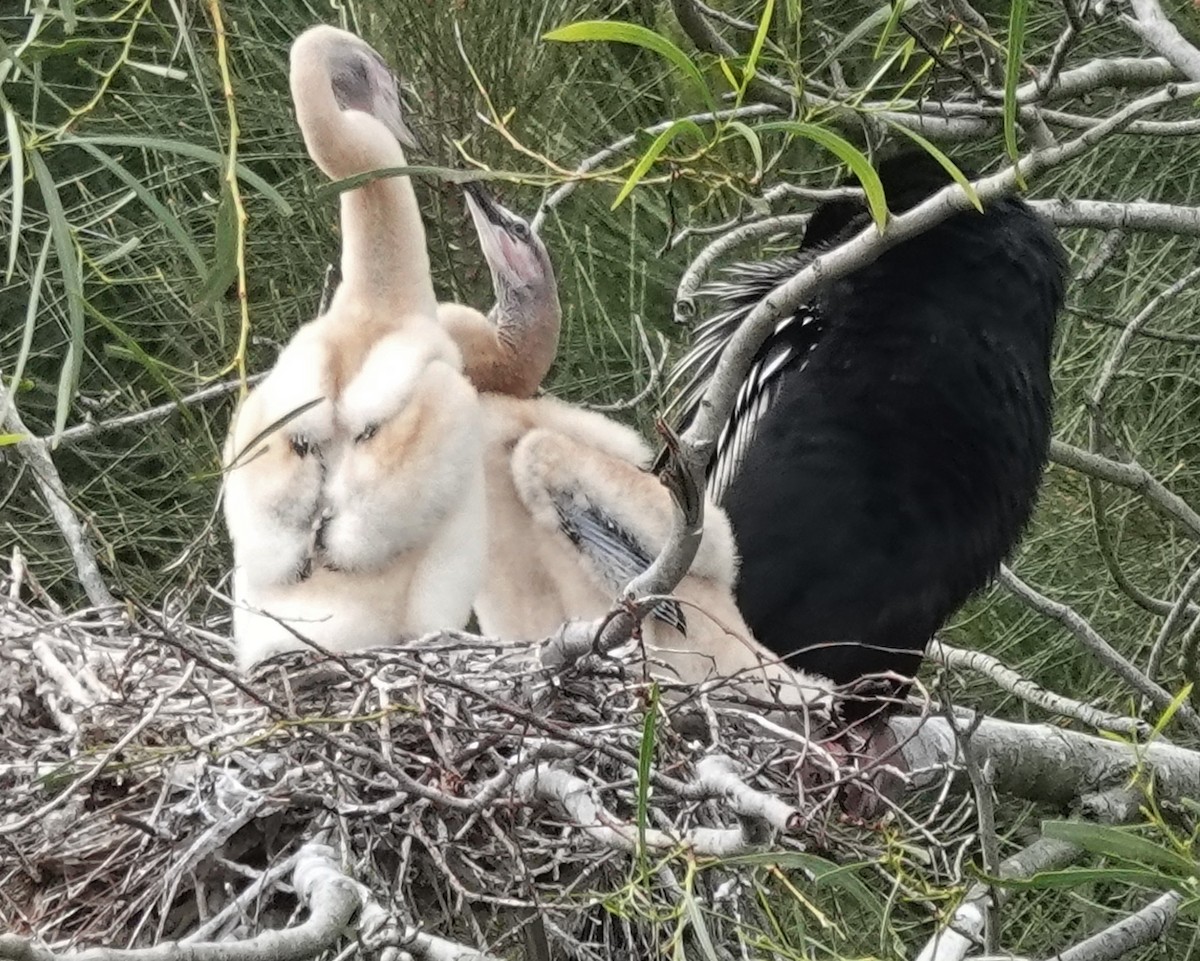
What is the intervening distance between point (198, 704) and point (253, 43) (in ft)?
4.83

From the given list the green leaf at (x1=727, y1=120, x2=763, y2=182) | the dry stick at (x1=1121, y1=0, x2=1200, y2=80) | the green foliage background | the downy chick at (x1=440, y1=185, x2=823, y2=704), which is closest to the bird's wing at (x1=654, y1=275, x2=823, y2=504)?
the green foliage background

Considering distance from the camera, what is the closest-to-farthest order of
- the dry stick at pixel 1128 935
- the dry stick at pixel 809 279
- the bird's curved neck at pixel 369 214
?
the dry stick at pixel 809 279
the dry stick at pixel 1128 935
the bird's curved neck at pixel 369 214

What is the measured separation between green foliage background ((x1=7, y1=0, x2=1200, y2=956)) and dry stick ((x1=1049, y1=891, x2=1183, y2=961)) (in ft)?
3.08

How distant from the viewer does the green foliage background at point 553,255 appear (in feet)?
8.59

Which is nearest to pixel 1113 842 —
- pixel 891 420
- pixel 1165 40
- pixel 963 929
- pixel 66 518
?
pixel 963 929

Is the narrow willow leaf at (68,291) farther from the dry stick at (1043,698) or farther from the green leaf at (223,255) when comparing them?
the dry stick at (1043,698)

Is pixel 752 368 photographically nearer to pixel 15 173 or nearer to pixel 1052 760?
pixel 1052 760

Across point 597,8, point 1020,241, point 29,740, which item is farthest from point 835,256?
point 597,8

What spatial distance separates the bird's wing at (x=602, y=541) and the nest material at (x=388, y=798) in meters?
0.29

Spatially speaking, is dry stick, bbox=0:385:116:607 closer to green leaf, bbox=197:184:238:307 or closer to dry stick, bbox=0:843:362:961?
dry stick, bbox=0:843:362:961

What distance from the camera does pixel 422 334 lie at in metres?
Result: 1.90

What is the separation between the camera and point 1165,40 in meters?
1.43

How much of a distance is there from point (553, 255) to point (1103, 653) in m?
1.05

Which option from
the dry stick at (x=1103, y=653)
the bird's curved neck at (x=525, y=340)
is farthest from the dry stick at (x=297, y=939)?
the dry stick at (x=1103, y=653)
